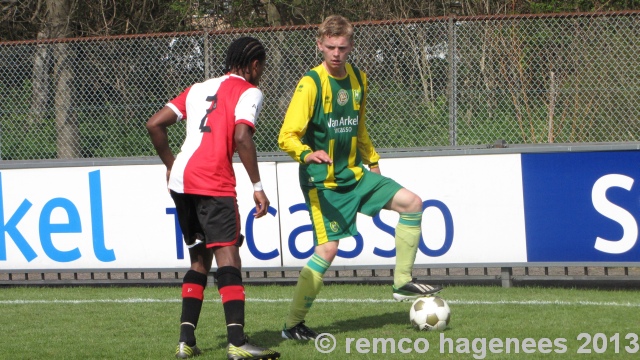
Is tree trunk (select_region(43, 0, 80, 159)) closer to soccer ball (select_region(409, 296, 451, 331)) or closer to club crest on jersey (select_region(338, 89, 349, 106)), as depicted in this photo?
club crest on jersey (select_region(338, 89, 349, 106))

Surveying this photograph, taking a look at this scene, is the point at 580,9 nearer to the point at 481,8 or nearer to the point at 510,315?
the point at 481,8

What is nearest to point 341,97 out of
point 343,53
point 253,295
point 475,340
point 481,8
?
point 343,53

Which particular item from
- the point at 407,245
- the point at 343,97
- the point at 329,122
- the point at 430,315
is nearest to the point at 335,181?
the point at 329,122

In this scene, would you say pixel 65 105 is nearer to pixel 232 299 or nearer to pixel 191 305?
pixel 191 305

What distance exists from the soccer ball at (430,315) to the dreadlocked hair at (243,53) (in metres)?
1.92

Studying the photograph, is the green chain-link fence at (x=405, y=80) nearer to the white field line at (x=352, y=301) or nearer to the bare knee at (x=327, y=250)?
the white field line at (x=352, y=301)

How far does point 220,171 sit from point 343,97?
1.05 meters

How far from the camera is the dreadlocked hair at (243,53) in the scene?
573 cm

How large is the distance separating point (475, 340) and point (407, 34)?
488 centimetres

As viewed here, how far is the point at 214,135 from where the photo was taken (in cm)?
569

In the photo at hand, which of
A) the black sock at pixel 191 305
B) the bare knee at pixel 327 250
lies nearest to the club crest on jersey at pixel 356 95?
the bare knee at pixel 327 250

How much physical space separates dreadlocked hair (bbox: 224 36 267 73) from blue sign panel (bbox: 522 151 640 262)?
11.8 feet

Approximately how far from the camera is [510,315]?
23.0ft

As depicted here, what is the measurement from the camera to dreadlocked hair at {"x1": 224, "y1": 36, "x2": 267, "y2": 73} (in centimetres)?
573
